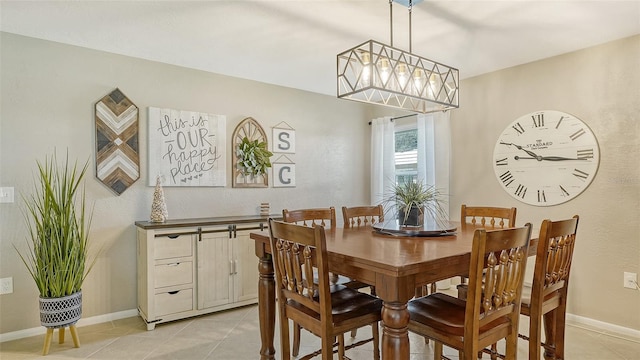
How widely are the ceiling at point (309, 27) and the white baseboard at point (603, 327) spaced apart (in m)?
2.28

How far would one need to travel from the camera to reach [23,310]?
2758 mm

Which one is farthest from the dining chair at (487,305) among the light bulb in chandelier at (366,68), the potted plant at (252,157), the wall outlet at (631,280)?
the potted plant at (252,157)

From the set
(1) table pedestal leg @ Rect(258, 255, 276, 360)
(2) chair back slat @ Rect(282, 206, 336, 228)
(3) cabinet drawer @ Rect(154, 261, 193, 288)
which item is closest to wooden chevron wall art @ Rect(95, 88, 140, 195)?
(3) cabinet drawer @ Rect(154, 261, 193, 288)

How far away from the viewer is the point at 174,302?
300cm

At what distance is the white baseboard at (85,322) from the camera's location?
2702 mm

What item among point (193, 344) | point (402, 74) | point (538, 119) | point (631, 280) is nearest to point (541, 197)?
point (538, 119)

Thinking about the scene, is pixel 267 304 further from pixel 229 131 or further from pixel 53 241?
pixel 229 131

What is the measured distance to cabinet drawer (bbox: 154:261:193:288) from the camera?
2937 mm

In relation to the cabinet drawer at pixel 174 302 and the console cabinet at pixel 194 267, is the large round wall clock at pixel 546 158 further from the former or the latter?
the cabinet drawer at pixel 174 302

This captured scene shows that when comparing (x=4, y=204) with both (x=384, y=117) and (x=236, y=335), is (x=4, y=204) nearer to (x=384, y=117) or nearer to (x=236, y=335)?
(x=236, y=335)

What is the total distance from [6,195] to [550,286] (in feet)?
12.0

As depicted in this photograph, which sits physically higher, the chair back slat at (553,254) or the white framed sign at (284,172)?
the white framed sign at (284,172)

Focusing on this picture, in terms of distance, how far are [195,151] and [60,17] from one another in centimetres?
145

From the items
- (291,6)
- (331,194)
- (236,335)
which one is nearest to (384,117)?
(331,194)
